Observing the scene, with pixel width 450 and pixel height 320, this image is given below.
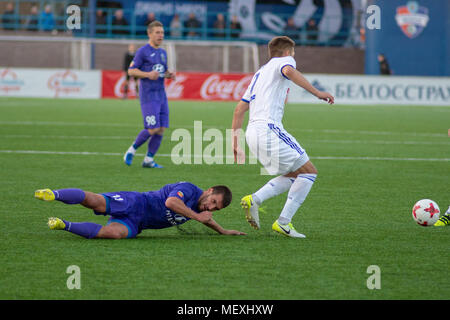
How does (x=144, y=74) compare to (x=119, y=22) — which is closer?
(x=144, y=74)

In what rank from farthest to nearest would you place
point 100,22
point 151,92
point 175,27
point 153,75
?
point 100,22
point 175,27
point 151,92
point 153,75

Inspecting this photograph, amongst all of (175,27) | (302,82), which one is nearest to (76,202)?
(302,82)

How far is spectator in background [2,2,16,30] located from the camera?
3659 centimetres

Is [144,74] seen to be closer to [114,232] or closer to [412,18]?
[114,232]

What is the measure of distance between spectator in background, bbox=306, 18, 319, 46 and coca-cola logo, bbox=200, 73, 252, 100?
267 inches

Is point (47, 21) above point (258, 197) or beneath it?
above

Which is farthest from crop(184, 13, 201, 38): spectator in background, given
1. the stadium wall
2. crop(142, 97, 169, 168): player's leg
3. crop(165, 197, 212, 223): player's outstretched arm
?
crop(165, 197, 212, 223): player's outstretched arm

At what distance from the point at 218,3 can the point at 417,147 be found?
25.7 meters

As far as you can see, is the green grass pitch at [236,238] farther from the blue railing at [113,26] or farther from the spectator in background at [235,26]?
the spectator in background at [235,26]

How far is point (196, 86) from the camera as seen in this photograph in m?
32.8

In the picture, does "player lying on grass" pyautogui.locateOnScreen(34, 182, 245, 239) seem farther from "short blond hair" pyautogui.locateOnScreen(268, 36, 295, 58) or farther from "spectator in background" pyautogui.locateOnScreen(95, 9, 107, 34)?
"spectator in background" pyautogui.locateOnScreen(95, 9, 107, 34)

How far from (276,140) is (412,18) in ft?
108

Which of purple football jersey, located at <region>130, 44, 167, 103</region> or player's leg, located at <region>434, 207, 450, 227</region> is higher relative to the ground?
purple football jersey, located at <region>130, 44, 167, 103</region>
